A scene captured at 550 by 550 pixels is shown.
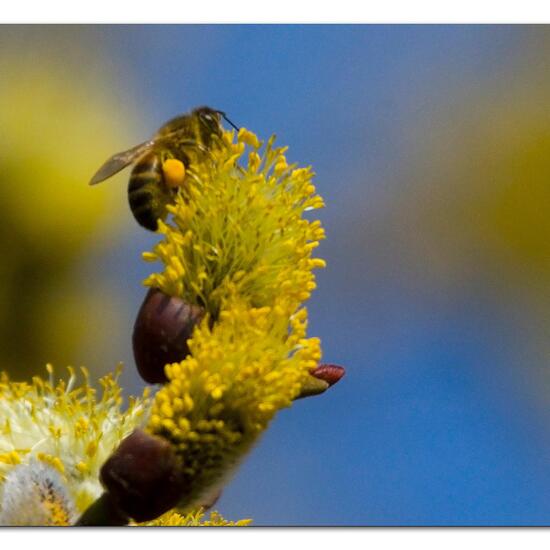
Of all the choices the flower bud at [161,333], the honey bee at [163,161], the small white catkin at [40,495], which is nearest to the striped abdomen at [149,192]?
the honey bee at [163,161]

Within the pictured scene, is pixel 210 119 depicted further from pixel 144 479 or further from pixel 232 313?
pixel 144 479

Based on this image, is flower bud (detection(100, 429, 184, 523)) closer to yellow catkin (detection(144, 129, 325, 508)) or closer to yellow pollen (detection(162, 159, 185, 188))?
yellow catkin (detection(144, 129, 325, 508))

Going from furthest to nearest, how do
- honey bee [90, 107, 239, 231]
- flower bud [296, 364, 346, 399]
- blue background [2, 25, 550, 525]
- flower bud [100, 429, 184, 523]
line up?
blue background [2, 25, 550, 525] < honey bee [90, 107, 239, 231] < flower bud [296, 364, 346, 399] < flower bud [100, 429, 184, 523]

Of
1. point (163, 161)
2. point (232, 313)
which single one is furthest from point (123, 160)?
point (232, 313)

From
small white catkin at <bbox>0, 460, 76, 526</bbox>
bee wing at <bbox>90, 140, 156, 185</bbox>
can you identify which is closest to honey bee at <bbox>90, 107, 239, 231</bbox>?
bee wing at <bbox>90, 140, 156, 185</bbox>

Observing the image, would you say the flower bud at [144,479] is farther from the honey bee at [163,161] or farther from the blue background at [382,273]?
the blue background at [382,273]

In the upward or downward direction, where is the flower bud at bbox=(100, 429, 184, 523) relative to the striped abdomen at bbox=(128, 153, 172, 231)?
downward
